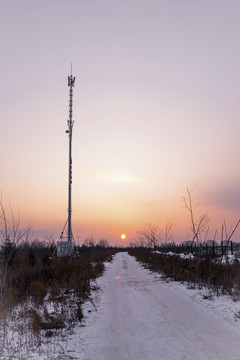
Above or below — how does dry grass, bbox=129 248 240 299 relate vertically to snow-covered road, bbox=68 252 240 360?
above

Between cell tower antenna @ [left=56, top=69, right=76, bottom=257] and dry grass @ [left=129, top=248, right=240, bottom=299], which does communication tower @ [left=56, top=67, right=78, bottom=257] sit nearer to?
cell tower antenna @ [left=56, top=69, right=76, bottom=257]

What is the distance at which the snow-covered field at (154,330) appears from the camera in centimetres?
644

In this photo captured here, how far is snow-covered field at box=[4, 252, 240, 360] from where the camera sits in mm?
6438

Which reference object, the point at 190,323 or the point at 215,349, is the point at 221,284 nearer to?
the point at 190,323

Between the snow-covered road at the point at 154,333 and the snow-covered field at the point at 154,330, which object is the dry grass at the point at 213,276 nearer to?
the snow-covered field at the point at 154,330

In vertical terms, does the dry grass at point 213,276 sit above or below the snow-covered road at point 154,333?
above

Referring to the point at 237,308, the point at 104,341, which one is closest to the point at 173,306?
the point at 237,308

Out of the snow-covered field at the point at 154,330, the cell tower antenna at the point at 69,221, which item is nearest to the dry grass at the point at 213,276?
the snow-covered field at the point at 154,330

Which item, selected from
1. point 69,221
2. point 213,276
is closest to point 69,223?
point 69,221

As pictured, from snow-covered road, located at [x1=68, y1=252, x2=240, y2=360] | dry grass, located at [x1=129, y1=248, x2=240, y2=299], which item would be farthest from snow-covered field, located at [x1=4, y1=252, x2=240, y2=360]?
dry grass, located at [x1=129, y1=248, x2=240, y2=299]

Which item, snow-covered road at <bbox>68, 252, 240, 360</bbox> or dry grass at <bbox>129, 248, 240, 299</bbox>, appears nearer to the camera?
snow-covered road at <bbox>68, 252, 240, 360</bbox>

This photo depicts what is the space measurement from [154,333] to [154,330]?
0.93 feet

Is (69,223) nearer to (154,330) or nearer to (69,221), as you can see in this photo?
(69,221)

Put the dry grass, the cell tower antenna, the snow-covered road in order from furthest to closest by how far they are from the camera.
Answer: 1. the cell tower antenna
2. the dry grass
3. the snow-covered road
